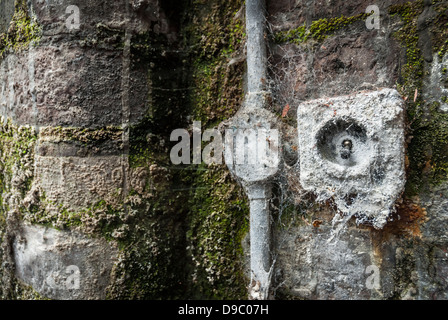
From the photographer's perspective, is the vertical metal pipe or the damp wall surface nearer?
the damp wall surface

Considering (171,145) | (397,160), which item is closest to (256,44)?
(171,145)

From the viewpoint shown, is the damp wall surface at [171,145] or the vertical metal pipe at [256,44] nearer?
the damp wall surface at [171,145]

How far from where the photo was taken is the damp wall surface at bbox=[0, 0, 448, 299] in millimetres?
1195

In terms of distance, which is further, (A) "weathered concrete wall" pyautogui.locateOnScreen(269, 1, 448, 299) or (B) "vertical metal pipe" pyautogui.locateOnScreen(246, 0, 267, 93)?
Result: (B) "vertical metal pipe" pyautogui.locateOnScreen(246, 0, 267, 93)

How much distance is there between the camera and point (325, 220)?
1.39 m

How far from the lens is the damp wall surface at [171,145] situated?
1195 millimetres

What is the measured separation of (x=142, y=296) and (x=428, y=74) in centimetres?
164

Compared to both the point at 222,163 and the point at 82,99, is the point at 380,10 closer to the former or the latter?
the point at 222,163

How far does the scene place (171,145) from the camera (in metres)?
1.67

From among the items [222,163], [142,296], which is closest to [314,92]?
[222,163]

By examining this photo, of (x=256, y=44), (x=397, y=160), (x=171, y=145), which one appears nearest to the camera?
(x=397, y=160)

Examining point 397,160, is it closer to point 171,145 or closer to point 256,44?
point 256,44

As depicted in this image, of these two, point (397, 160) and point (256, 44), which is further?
point (256, 44)

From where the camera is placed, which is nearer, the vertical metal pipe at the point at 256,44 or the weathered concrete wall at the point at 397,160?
the weathered concrete wall at the point at 397,160
